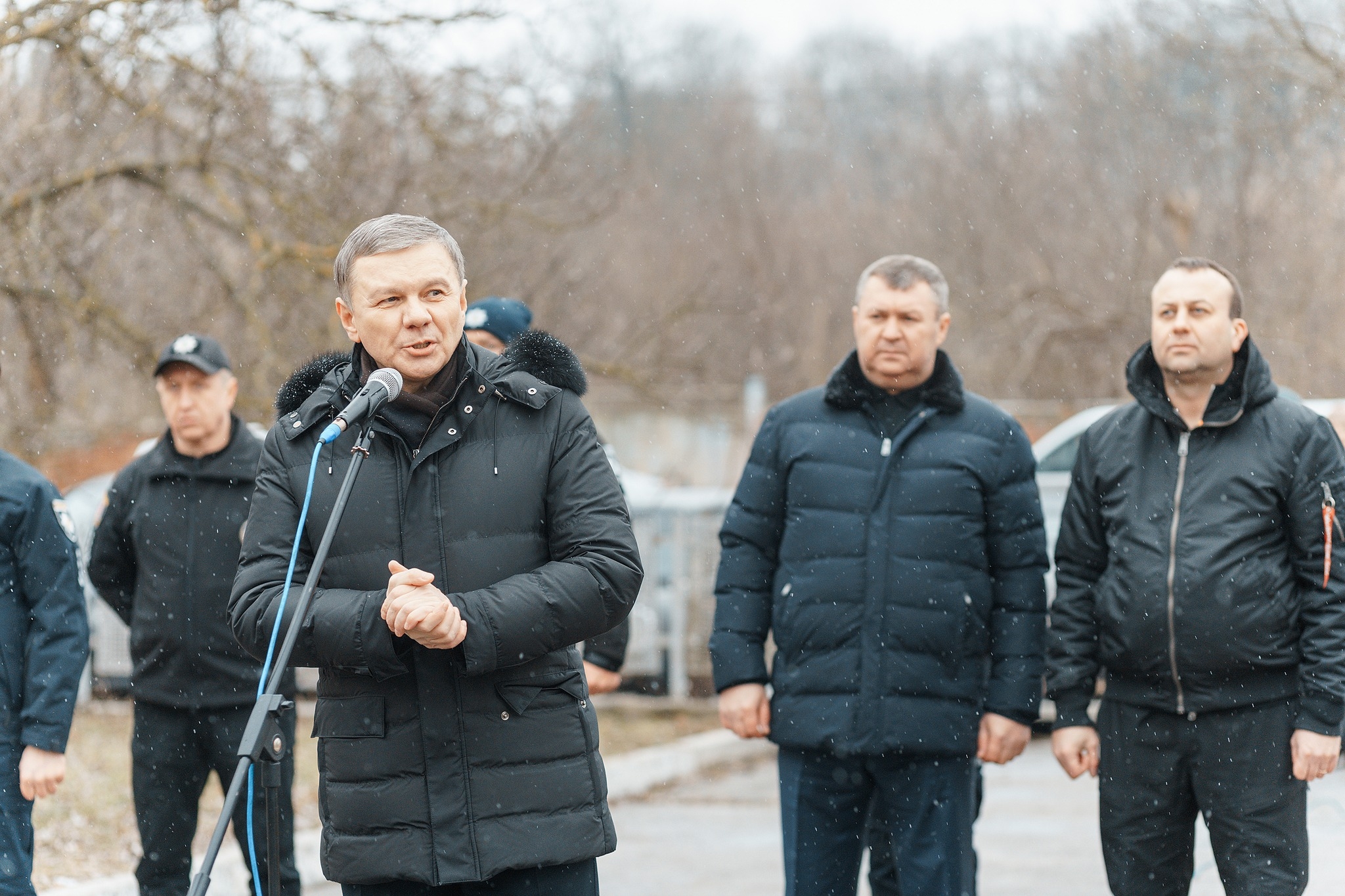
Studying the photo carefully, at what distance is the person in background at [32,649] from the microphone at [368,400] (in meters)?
1.84

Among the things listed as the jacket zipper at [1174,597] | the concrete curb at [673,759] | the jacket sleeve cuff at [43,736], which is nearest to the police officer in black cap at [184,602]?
the jacket sleeve cuff at [43,736]

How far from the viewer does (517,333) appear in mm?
5590

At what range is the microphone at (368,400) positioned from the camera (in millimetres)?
3000

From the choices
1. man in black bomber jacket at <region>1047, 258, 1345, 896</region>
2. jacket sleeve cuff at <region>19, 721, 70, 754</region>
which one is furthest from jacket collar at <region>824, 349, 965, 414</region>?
jacket sleeve cuff at <region>19, 721, 70, 754</region>

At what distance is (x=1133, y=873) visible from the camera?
4387 millimetres

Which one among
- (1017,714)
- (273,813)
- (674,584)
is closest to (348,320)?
(273,813)

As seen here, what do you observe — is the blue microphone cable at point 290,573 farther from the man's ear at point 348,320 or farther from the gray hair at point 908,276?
the gray hair at point 908,276

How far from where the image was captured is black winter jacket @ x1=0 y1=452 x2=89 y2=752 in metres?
4.52

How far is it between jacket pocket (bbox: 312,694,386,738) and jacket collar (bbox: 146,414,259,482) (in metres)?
2.26

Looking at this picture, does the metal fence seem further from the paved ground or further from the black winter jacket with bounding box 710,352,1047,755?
the black winter jacket with bounding box 710,352,1047,755

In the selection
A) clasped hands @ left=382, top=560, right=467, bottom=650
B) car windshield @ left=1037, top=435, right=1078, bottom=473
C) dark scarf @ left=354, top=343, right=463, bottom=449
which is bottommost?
car windshield @ left=1037, top=435, right=1078, bottom=473

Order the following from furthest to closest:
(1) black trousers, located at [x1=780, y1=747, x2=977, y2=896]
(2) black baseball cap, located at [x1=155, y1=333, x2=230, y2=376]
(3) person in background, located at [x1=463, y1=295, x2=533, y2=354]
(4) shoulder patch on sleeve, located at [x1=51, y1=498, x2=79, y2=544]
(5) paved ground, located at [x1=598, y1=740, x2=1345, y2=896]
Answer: (5) paved ground, located at [x1=598, y1=740, x2=1345, y2=896] → (3) person in background, located at [x1=463, y1=295, x2=533, y2=354] → (2) black baseball cap, located at [x1=155, y1=333, x2=230, y2=376] → (4) shoulder patch on sleeve, located at [x1=51, y1=498, x2=79, y2=544] → (1) black trousers, located at [x1=780, y1=747, x2=977, y2=896]

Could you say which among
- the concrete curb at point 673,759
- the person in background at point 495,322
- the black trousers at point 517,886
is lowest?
the concrete curb at point 673,759

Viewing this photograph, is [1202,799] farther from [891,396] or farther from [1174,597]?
[891,396]
